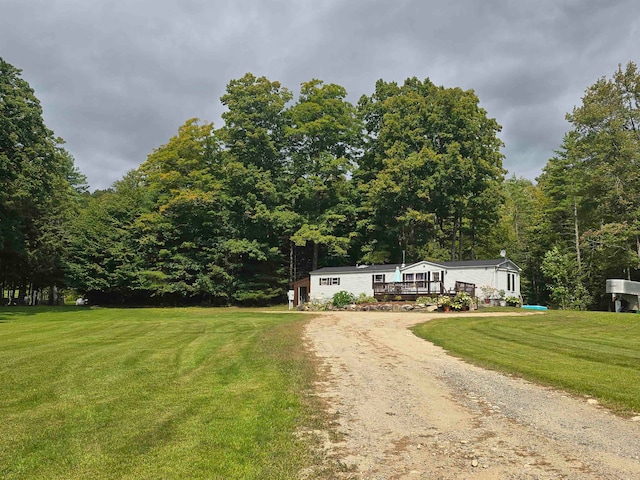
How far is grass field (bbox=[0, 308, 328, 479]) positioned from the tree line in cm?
2808

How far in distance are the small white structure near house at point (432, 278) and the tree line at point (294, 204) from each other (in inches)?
207

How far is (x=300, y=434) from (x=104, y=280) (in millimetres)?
40046

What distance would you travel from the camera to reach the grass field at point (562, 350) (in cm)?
726

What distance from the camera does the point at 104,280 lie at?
40125 millimetres

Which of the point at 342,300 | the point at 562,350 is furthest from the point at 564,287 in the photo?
the point at 562,350

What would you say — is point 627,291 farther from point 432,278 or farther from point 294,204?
point 294,204

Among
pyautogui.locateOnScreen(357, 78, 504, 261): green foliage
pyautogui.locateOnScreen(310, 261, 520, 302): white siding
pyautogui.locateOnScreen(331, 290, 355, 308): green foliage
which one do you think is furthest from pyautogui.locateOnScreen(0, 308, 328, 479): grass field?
pyautogui.locateOnScreen(357, 78, 504, 261): green foliage

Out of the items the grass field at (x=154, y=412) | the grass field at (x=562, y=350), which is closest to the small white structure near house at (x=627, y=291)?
the grass field at (x=562, y=350)

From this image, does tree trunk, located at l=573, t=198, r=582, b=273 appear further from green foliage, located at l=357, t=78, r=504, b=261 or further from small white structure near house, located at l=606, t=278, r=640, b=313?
small white structure near house, located at l=606, t=278, r=640, b=313

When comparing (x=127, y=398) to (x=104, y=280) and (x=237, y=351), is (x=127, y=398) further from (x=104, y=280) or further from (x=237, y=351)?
(x=104, y=280)

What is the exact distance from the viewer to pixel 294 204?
42.8m

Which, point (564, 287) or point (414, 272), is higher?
point (414, 272)

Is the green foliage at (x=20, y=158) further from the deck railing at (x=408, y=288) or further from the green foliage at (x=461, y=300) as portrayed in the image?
the green foliage at (x=461, y=300)

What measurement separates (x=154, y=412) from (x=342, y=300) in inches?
1023
